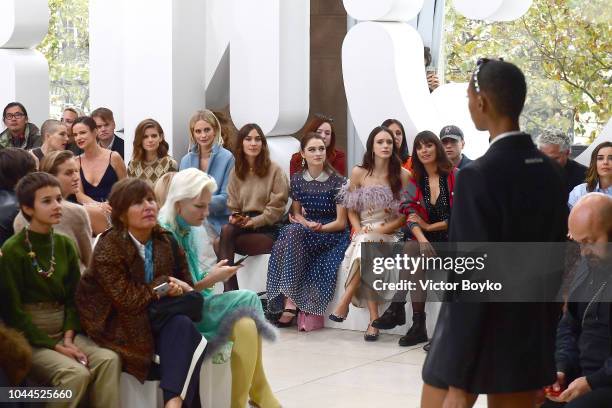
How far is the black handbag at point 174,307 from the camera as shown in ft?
15.4

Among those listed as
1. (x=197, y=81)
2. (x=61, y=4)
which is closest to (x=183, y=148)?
(x=197, y=81)

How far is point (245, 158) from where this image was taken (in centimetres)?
765

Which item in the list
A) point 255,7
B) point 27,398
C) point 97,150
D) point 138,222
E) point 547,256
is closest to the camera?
point 547,256

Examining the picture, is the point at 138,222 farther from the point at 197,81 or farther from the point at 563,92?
the point at 563,92

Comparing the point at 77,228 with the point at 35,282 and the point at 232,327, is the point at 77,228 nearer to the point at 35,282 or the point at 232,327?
the point at 35,282

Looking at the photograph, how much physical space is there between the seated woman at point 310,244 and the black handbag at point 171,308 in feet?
8.16

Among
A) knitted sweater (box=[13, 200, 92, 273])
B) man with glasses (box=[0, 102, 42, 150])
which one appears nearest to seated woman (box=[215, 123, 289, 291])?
man with glasses (box=[0, 102, 42, 150])

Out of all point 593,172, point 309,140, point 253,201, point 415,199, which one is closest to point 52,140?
point 253,201

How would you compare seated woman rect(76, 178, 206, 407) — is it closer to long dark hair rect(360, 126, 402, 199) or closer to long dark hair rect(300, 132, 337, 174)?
long dark hair rect(360, 126, 402, 199)

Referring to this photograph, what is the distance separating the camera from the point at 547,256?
3.14 metres

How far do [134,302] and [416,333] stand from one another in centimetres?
269

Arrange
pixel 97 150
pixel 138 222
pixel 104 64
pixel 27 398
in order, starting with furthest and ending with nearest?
pixel 104 64 → pixel 97 150 → pixel 138 222 → pixel 27 398

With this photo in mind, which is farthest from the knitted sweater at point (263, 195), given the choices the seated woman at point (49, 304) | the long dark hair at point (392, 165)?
the seated woman at point (49, 304)

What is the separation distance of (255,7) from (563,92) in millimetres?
5493
